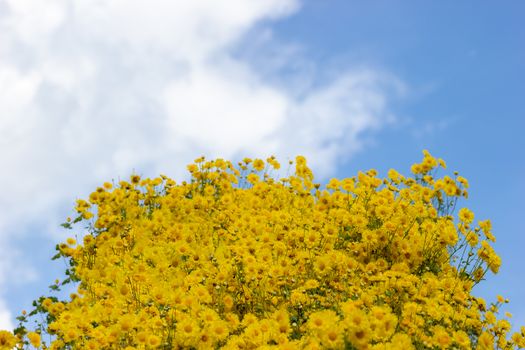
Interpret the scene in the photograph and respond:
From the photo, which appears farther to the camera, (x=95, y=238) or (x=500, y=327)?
(x=95, y=238)

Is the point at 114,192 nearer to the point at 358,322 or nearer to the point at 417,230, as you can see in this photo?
the point at 417,230

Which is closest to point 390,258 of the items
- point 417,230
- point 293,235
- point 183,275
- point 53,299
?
point 417,230

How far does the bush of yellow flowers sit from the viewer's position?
17.6 ft

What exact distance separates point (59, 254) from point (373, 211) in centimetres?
426

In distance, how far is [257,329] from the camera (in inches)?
208

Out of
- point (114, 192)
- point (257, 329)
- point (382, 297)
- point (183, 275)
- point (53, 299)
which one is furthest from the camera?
point (114, 192)

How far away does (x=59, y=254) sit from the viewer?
9289 millimetres

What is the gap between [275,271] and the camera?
639 centimetres

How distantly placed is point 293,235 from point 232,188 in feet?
10.0

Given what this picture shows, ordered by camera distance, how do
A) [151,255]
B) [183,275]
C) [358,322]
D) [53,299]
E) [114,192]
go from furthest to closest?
[114,192] → [53,299] → [151,255] → [183,275] → [358,322]

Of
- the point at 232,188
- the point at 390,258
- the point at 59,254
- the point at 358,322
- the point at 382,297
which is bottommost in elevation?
the point at 358,322

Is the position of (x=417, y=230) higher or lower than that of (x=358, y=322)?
higher

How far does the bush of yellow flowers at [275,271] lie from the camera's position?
5371 mm

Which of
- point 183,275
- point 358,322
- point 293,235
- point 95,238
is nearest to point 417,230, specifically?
point 293,235
